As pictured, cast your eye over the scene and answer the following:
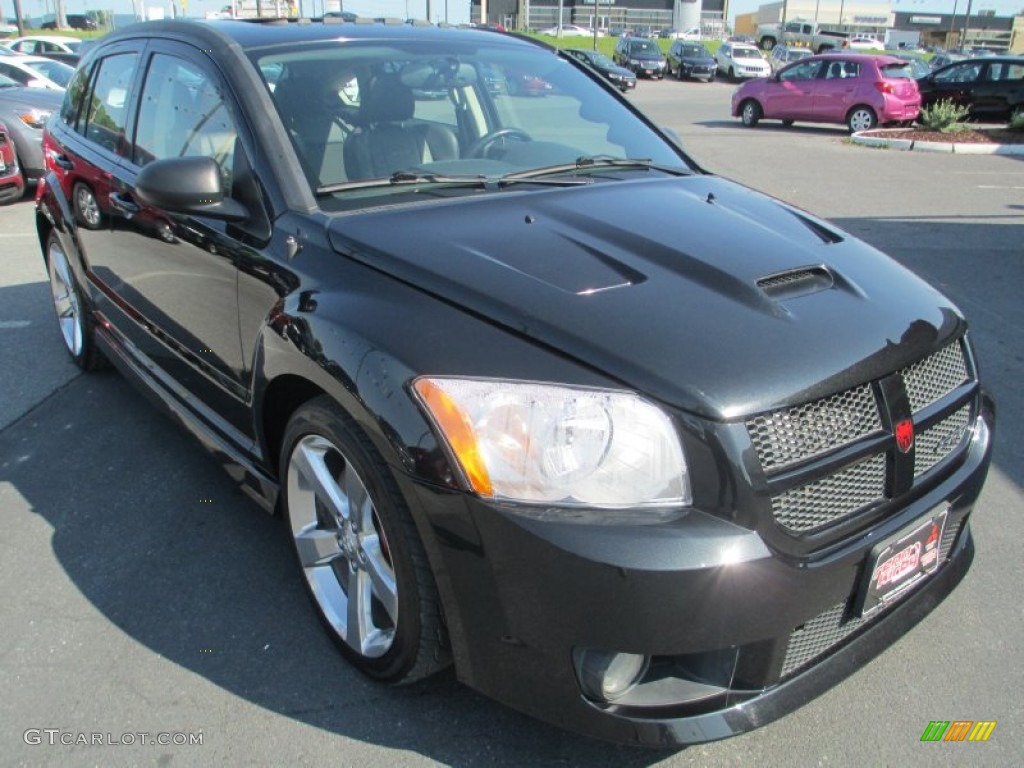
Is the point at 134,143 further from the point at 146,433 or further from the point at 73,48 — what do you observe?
the point at 73,48

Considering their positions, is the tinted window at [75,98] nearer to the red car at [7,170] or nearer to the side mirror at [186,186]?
the side mirror at [186,186]

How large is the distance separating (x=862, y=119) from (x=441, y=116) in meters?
18.1

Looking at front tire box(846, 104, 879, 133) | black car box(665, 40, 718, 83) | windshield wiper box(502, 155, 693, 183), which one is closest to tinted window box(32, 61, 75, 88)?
windshield wiper box(502, 155, 693, 183)

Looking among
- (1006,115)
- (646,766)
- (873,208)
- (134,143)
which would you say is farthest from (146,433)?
(1006,115)

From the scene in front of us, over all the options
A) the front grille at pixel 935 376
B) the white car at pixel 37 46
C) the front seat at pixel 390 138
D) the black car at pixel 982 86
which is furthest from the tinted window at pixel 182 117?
the white car at pixel 37 46

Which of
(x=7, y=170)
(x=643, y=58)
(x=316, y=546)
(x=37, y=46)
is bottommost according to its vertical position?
(x=316, y=546)

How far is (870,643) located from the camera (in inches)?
84.8

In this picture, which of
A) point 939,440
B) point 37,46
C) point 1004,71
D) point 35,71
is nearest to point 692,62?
point 1004,71

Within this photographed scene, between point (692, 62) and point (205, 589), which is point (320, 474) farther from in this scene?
point (692, 62)

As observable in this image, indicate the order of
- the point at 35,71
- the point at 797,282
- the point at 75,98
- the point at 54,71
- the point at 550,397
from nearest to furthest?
the point at 550,397
the point at 797,282
the point at 75,98
the point at 35,71
the point at 54,71

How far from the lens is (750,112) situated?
20703mm

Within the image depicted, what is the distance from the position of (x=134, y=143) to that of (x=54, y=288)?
1969 mm

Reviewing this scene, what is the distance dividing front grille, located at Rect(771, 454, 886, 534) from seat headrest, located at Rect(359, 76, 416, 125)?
1.95 meters

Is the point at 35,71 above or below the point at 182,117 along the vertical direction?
above
